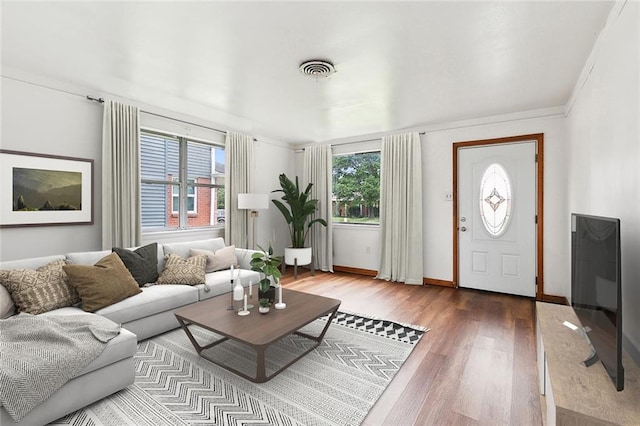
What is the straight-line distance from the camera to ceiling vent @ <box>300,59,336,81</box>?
2588 millimetres

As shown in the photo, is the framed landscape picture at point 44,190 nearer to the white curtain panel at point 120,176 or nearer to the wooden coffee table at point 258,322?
the white curtain panel at point 120,176

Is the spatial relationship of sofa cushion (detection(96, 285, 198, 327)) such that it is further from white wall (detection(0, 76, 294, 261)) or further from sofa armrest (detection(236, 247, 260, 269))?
white wall (detection(0, 76, 294, 261))

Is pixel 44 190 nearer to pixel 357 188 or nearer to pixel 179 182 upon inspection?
pixel 179 182

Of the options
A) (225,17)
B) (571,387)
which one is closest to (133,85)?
(225,17)

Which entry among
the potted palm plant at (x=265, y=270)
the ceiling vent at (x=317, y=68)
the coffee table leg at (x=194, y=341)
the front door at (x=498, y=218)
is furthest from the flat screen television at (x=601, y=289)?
the front door at (x=498, y=218)

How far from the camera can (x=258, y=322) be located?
2.28 meters

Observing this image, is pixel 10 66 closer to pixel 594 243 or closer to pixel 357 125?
pixel 357 125

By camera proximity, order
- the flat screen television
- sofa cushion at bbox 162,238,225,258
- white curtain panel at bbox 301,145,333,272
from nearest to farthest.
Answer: the flat screen television → sofa cushion at bbox 162,238,225,258 → white curtain panel at bbox 301,145,333,272

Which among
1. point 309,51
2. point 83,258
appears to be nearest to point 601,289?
point 309,51

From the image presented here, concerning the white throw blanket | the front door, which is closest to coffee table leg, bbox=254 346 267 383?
the white throw blanket

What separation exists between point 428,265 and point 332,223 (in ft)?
6.18

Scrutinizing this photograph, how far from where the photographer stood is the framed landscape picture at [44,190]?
2830 millimetres

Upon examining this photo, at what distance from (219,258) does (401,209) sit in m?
2.85

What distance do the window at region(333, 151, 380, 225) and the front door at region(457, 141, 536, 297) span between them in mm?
1426
